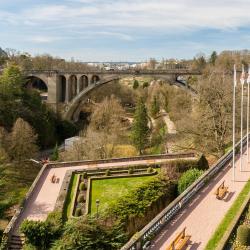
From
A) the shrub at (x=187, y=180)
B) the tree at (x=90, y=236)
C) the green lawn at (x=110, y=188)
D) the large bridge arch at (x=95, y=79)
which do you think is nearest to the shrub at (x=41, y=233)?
the tree at (x=90, y=236)

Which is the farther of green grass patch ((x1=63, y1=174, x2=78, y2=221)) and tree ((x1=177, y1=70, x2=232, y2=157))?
tree ((x1=177, y1=70, x2=232, y2=157))

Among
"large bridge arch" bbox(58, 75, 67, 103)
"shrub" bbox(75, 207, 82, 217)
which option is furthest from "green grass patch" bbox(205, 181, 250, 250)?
"large bridge arch" bbox(58, 75, 67, 103)

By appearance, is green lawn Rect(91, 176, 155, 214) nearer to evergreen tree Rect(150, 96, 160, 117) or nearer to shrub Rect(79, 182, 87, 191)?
shrub Rect(79, 182, 87, 191)

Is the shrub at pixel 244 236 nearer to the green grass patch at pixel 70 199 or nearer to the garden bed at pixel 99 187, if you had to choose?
the garden bed at pixel 99 187

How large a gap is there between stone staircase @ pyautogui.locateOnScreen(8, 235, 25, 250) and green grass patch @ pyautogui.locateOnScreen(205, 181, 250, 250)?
8658 millimetres

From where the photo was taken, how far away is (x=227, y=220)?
50.3 feet

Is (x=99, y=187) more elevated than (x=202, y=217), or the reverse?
(x=202, y=217)

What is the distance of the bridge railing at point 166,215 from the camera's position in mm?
12920

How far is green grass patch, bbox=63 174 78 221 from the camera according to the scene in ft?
67.4

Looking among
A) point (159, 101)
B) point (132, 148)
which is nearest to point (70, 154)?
point (132, 148)

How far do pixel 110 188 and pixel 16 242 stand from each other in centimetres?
646

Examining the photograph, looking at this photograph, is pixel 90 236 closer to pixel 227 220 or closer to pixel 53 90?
pixel 227 220

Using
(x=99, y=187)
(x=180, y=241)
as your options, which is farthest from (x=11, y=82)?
(x=180, y=241)

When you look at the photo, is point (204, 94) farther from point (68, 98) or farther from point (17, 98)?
point (68, 98)
